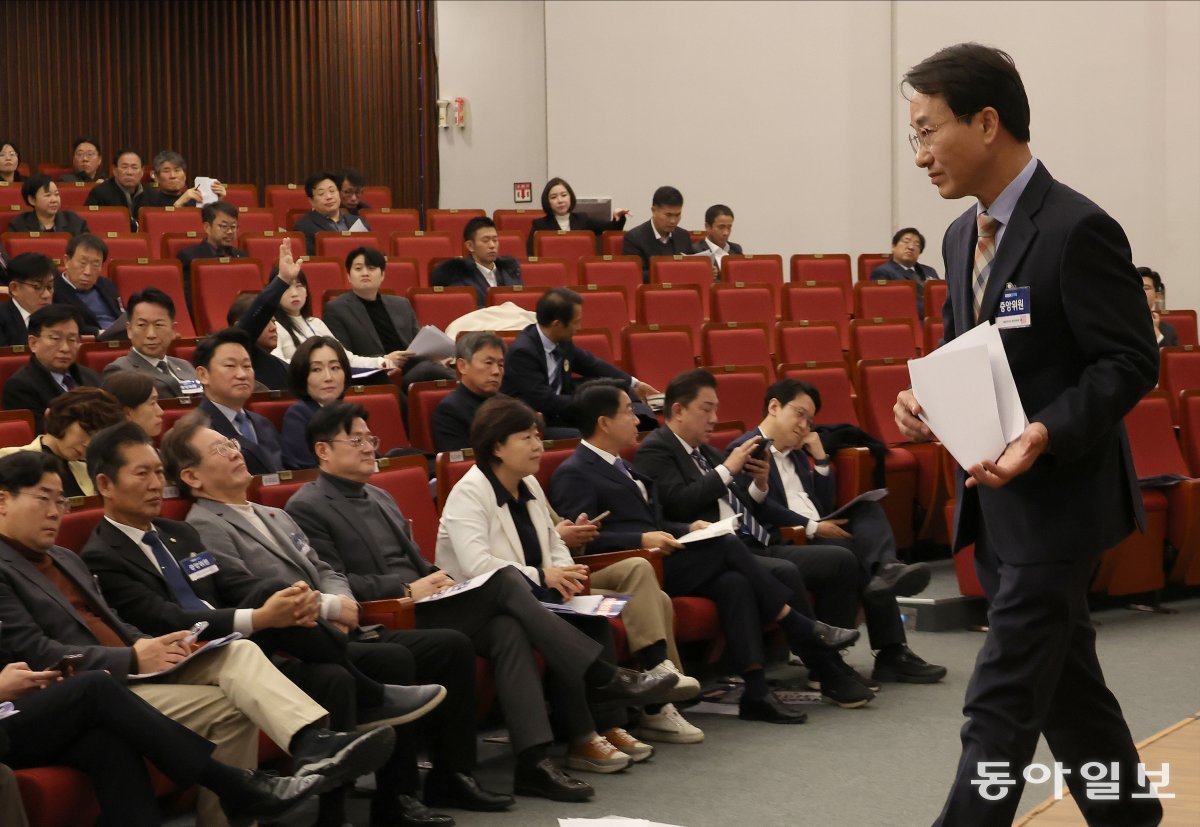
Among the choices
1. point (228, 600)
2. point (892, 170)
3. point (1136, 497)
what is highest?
point (892, 170)

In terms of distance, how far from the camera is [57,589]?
2.61 m

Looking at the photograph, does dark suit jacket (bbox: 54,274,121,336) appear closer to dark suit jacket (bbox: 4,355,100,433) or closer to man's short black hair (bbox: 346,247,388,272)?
man's short black hair (bbox: 346,247,388,272)

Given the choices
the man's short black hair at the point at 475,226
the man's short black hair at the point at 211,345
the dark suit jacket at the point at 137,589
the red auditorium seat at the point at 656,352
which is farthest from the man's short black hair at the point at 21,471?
the man's short black hair at the point at 475,226

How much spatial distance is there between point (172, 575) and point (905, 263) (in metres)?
5.63

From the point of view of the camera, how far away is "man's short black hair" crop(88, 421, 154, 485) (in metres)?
2.78

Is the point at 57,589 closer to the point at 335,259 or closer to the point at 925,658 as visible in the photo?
the point at 925,658

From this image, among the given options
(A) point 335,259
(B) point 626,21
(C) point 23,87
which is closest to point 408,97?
(B) point 626,21

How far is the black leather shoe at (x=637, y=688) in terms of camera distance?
3246 millimetres

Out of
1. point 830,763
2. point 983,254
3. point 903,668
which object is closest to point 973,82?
point 983,254

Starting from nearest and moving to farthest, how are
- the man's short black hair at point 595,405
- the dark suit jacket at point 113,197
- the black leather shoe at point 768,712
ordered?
the black leather shoe at point 768,712
the man's short black hair at point 595,405
the dark suit jacket at point 113,197

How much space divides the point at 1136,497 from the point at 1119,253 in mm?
320

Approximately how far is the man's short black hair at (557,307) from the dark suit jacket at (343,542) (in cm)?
181

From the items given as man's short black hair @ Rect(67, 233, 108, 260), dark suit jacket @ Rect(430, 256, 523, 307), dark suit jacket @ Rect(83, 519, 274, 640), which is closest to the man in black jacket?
dark suit jacket @ Rect(430, 256, 523, 307)

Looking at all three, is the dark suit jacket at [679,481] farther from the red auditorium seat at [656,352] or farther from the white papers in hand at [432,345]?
the red auditorium seat at [656,352]
